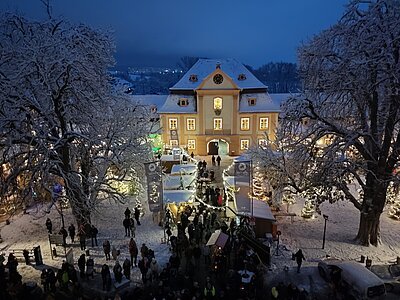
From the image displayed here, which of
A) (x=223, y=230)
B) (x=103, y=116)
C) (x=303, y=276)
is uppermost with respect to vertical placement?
(x=103, y=116)

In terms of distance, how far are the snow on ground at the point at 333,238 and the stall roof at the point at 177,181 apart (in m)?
6.35

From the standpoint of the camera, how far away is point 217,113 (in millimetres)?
36688

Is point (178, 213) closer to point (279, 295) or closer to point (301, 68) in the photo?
point (279, 295)

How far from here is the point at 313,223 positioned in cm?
1983

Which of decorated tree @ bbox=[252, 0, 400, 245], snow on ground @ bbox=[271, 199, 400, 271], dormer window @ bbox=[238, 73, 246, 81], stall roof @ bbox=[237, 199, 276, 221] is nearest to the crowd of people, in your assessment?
stall roof @ bbox=[237, 199, 276, 221]

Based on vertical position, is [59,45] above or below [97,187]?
above

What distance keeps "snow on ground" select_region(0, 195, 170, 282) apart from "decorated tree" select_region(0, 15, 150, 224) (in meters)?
2.05

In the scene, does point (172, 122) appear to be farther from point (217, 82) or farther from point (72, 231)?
point (72, 231)

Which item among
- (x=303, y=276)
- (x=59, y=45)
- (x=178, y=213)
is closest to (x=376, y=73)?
(x=303, y=276)

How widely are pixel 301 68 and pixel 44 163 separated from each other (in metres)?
13.1

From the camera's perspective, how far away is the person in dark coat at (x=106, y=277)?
42.9ft

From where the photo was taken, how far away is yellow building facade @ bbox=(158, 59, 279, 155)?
36.0m

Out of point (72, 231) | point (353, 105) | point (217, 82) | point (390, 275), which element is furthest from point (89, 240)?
point (217, 82)

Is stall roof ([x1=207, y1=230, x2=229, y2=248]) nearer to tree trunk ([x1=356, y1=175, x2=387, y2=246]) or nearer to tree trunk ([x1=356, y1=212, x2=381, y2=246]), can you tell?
tree trunk ([x1=356, y1=175, x2=387, y2=246])
